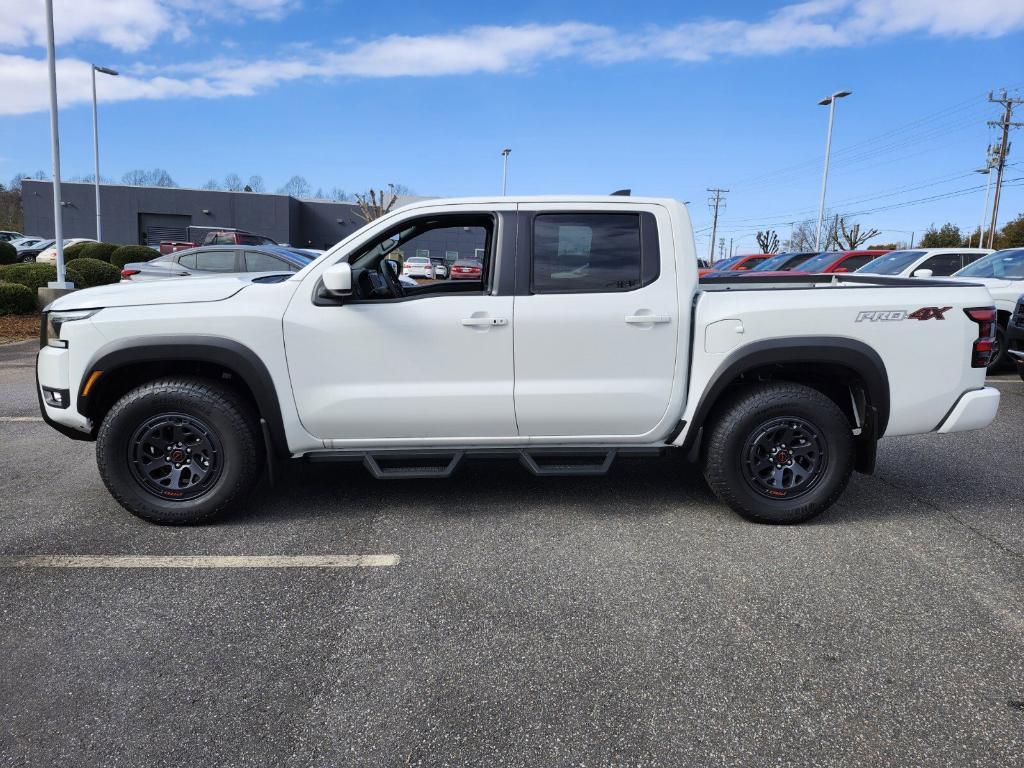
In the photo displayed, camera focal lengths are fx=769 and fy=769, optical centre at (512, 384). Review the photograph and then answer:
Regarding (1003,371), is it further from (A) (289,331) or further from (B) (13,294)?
(B) (13,294)

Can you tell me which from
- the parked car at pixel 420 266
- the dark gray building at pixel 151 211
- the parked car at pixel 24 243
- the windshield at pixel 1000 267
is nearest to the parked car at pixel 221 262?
the windshield at pixel 1000 267

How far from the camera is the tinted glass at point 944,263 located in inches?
483

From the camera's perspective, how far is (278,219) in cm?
5706

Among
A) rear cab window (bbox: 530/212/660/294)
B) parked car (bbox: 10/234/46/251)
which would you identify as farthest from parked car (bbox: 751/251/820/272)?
parked car (bbox: 10/234/46/251)

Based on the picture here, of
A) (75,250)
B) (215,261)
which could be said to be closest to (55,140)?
(215,261)

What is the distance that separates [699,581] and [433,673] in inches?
57.5

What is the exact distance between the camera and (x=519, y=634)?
125 inches

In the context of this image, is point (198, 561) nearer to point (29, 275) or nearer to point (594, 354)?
point (594, 354)

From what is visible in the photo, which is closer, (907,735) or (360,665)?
(907,735)

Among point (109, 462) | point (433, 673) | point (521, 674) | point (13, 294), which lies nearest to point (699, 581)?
point (521, 674)

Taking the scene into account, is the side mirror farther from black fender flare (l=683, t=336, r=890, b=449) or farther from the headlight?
black fender flare (l=683, t=336, r=890, b=449)

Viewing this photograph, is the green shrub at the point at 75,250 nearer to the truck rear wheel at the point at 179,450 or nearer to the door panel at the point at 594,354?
the truck rear wheel at the point at 179,450

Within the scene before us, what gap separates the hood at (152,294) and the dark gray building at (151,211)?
5240 centimetres

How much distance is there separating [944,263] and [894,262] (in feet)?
2.55
